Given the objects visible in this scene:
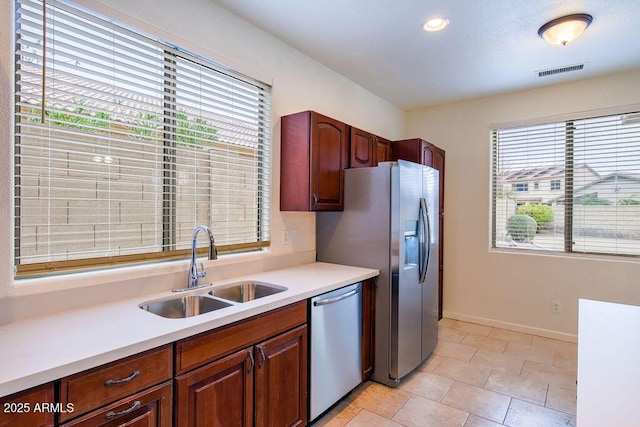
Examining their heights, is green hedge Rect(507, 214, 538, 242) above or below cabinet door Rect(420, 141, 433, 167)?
below

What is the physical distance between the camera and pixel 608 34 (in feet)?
8.35

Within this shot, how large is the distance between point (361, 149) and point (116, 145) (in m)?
2.04

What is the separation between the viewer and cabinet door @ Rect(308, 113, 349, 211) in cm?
262

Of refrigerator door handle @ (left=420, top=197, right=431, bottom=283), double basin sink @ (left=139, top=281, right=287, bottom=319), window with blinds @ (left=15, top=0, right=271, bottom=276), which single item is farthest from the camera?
refrigerator door handle @ (left=420, top=197, right=431, bottom=283)

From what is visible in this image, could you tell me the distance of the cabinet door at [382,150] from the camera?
3.47 metres

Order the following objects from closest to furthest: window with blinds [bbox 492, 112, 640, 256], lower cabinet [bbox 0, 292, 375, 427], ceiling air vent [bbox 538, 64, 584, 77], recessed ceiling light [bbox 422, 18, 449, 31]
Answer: lower cabinet [bbox 0, 292, 375, 427], recessed ceiling light [bbox 422, 18, 449, 31], ceiling air vent [bbox 538, 64, 584, 77], window with blinds [bbox 492, 112, 640, 256]

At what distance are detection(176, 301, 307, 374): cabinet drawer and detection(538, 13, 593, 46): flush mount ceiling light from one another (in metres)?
2.60

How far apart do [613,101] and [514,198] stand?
1.28m

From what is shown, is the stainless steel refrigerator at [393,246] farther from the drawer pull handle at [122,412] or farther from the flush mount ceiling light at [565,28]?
the drawer pull handle at [122,412]

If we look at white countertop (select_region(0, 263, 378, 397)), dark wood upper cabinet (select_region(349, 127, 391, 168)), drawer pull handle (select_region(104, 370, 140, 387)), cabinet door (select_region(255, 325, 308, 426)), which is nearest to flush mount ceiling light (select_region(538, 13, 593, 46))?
dark wood upper cabinet (select_region(349, 127, 391, 168))

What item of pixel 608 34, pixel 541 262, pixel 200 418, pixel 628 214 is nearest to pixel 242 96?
pixel 200 418

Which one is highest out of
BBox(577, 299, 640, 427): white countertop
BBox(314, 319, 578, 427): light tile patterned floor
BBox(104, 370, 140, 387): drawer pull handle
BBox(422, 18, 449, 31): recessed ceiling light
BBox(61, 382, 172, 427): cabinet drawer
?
BBox(422, 18, 449, 31): recessed ceiling light

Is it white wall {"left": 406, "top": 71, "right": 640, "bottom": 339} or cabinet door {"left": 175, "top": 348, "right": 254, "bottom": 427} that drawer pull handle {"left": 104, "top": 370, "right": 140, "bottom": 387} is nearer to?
cabinet door {"left": 175, "top": 348, "right": 254, "bottom": 427}

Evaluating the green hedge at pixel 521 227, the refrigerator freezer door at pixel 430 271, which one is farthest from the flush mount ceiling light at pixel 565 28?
the green hedge at pixel 521 227
